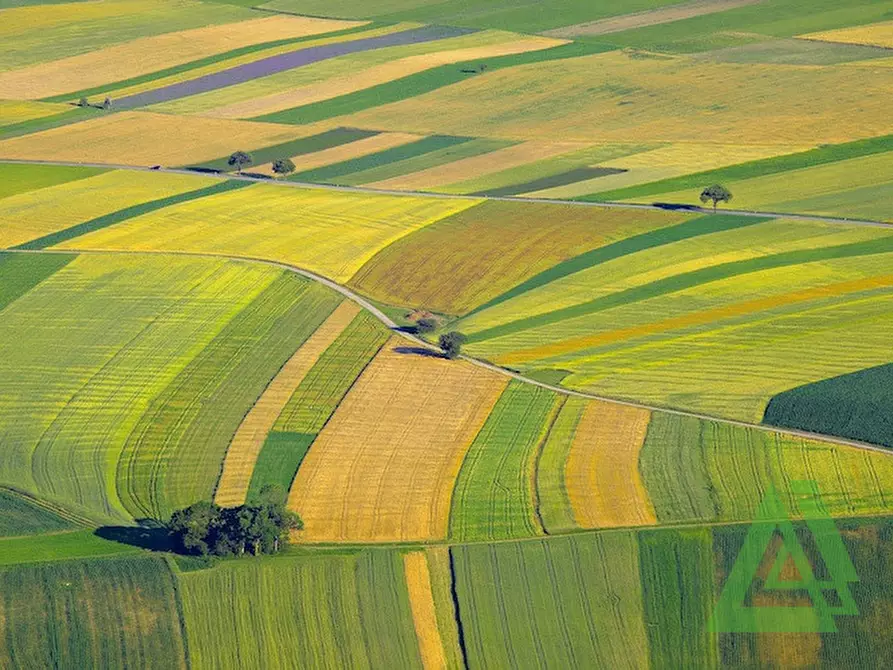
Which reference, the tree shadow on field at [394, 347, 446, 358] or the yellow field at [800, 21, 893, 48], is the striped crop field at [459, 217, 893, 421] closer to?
the tree shadow on field at [394, 347, 446, 358]

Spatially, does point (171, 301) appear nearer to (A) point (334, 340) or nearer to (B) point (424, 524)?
(A) point (334, 340)

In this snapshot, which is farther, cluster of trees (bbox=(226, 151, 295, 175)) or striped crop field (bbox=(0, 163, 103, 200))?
striped crop field (bbox=(0, 163, 103, 200))

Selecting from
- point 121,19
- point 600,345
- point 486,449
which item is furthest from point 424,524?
point 121,19

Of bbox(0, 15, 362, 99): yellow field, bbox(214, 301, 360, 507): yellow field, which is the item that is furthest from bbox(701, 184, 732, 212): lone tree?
bbox(0, 15, 362, 99): yellow field

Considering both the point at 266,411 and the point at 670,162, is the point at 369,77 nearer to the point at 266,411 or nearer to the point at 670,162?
the point at 670,162

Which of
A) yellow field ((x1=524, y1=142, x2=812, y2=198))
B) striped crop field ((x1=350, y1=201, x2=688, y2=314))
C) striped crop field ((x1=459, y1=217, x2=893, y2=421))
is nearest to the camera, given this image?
striped crop field ((x1=459, y1=217, x2=893, y2=421))

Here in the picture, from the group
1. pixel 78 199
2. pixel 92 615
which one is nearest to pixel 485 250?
pixel 78 199
